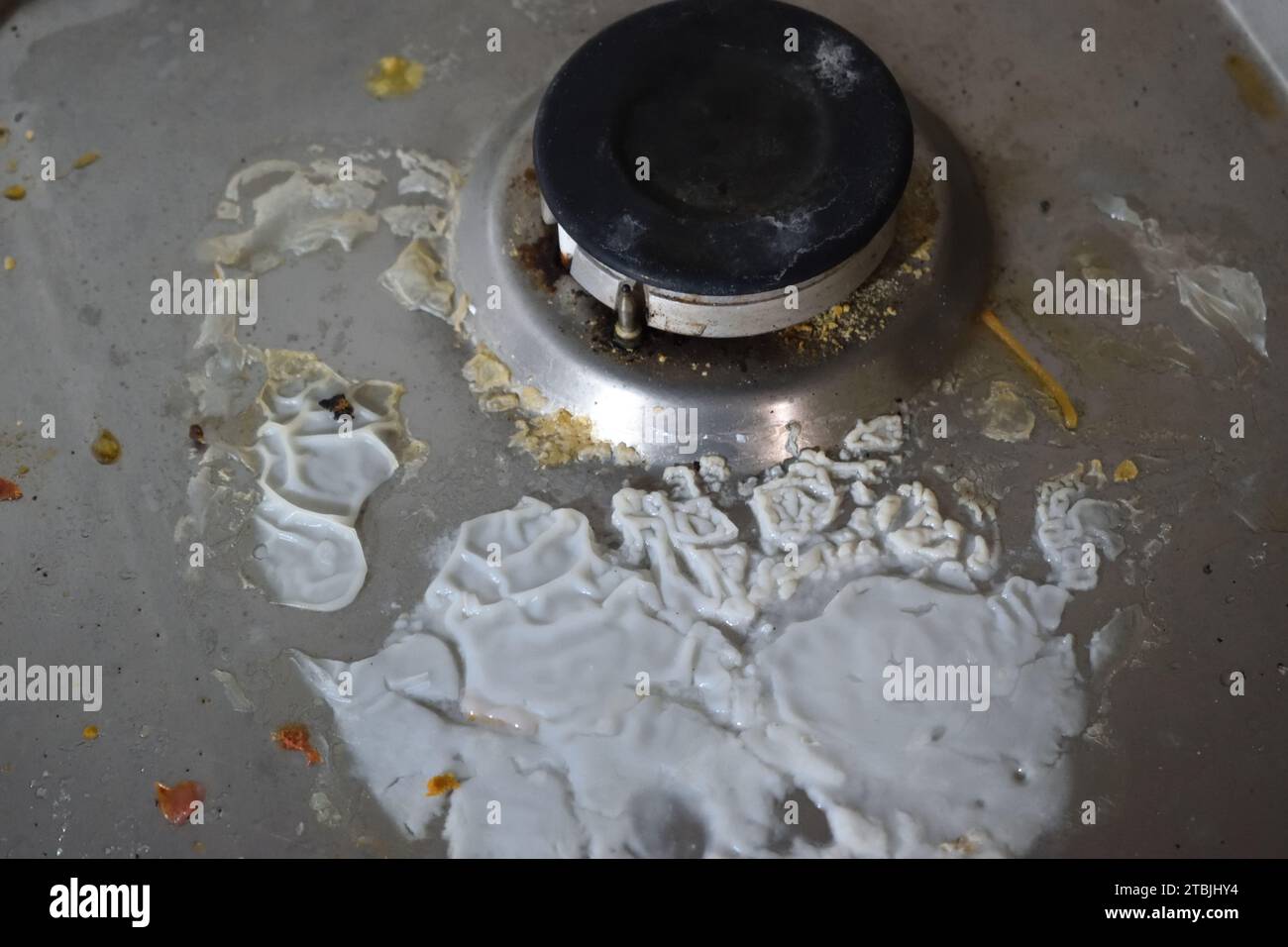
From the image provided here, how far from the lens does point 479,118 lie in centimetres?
158

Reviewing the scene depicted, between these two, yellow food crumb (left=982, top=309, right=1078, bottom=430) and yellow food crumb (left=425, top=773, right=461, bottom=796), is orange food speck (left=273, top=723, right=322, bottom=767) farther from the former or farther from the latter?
yellow food crumb (left=982, top=309, right=1078, bottom=430)

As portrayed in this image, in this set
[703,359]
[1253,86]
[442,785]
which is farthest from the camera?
[1253,86]

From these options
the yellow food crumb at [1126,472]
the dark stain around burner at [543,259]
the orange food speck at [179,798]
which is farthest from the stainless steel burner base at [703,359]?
the orange food speck at [179,798]

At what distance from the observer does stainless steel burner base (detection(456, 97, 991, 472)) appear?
1379 mm

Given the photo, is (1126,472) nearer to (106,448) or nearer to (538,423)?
(538,423)

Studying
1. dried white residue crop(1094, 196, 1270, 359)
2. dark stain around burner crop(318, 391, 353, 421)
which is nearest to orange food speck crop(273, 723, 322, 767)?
dark stain around burner crop(318, 391, 353, 421)

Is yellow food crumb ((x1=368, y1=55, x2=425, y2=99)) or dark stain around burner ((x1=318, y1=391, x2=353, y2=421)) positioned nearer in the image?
dark stain around burner ((x1=318, y1=391, x2=353, y2=421))

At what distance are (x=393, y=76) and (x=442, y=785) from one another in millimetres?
867

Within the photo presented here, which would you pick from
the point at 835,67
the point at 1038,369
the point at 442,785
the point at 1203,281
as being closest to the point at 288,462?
the point at 442,785

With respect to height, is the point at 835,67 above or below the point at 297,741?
above

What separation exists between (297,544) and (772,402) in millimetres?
518

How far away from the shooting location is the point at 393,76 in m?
1.61

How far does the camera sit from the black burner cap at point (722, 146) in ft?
4.19
